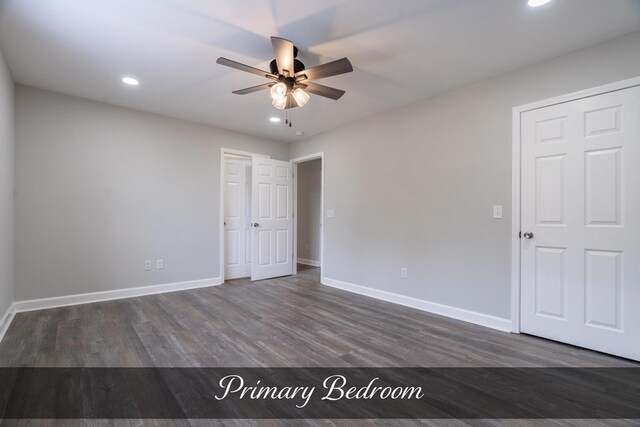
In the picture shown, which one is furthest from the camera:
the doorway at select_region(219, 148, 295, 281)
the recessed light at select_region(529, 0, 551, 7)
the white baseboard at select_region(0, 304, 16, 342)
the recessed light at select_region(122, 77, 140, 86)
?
the doorway at select_region(219, 148, 295, 281)

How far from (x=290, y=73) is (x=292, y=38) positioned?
29 cm

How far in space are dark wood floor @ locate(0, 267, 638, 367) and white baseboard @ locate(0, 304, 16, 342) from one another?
5 cm

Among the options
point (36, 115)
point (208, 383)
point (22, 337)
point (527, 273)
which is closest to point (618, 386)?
point (527, 273)

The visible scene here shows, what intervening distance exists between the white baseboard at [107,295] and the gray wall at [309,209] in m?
2.64

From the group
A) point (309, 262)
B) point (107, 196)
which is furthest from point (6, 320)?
point (309, 262)

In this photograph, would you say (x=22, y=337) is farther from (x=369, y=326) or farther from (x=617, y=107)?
(x=617, y=107)

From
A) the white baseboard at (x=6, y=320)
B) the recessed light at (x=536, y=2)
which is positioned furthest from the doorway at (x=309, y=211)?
the recessed light at (x=536, y=2)

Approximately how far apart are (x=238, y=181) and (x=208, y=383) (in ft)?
12.4

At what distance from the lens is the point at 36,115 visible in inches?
131

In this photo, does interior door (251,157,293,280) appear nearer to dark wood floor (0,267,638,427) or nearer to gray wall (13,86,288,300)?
gray wall (13,86,288,300)

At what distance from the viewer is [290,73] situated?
2.32m

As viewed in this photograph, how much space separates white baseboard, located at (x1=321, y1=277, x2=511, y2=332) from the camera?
2.91m

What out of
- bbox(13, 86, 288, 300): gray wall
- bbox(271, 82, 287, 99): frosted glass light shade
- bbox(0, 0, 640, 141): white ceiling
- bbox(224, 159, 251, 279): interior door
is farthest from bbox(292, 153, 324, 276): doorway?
bbox(271, 82, 287, 99): frosted glass light shade

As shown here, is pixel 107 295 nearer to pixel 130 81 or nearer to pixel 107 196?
pixel 107 196
